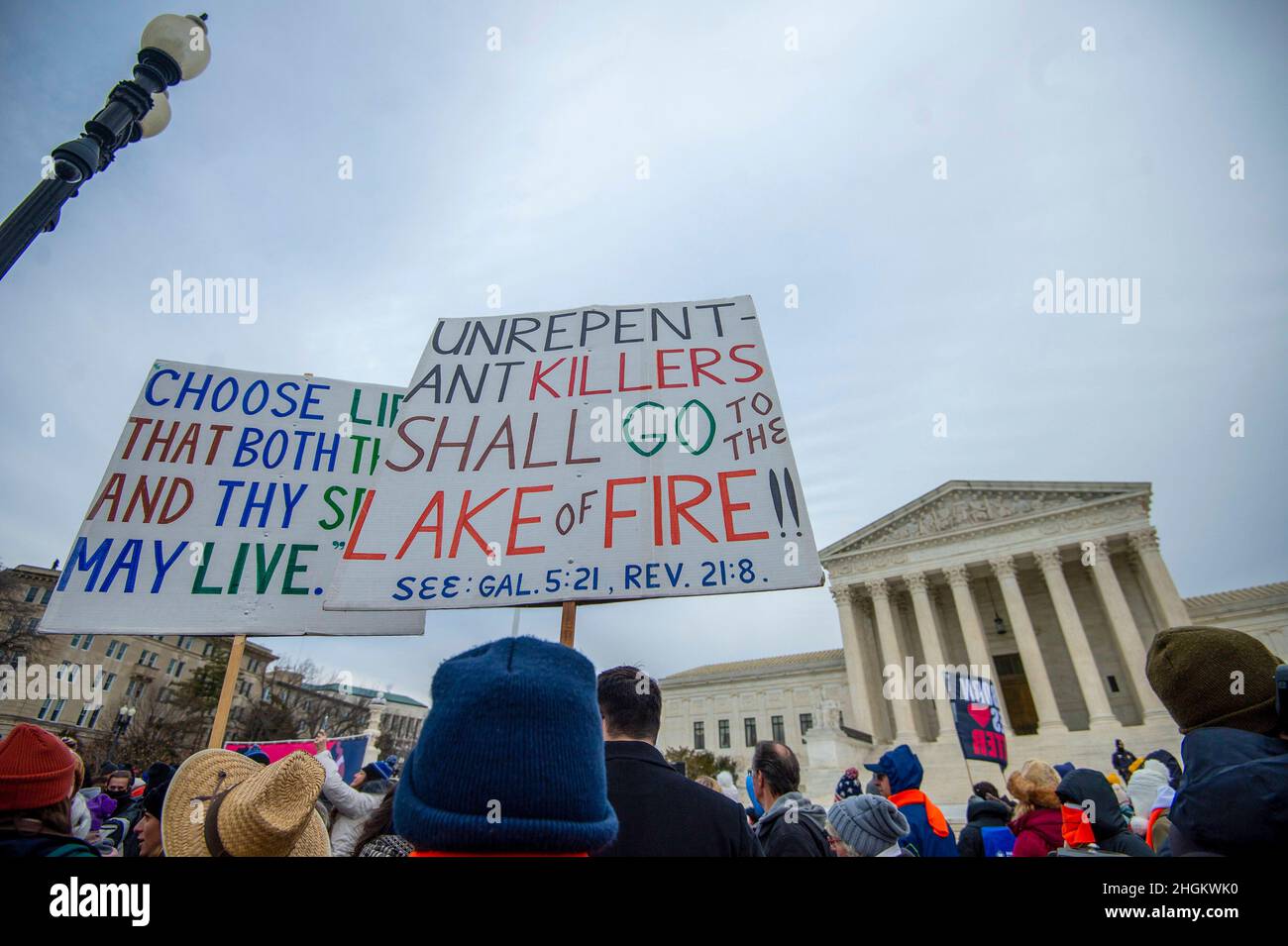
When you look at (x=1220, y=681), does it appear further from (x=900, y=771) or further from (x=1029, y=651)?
(x=1029, y=651)

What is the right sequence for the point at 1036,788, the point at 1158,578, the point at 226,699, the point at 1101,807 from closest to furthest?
the point at 226,699, the point at 1101,807, the point at 1036,788, the point at 1158,578

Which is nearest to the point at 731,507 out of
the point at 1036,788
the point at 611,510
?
the point at 611,510

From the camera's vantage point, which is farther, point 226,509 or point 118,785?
point 118,785

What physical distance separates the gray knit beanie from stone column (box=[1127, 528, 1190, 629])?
37.3 metres

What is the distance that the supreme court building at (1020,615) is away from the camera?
30234mm

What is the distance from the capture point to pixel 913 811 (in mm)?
4121

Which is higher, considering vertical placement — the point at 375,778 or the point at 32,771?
the point at 32,771

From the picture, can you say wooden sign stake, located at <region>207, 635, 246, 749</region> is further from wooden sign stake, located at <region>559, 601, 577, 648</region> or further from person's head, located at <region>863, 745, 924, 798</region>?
person's head, located at <region>863, 745, 924, 798</region>

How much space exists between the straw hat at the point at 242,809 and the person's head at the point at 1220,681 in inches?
109

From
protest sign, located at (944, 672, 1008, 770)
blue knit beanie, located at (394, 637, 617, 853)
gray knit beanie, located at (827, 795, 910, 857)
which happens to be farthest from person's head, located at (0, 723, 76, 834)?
protest sign, located at (944, 672, 1008, 770)

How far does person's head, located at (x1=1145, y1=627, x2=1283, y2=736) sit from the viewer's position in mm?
1842

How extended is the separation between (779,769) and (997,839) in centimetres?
243

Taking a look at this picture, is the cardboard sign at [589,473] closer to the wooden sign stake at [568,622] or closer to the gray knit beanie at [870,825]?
the wooden sign stake at [568,622]
